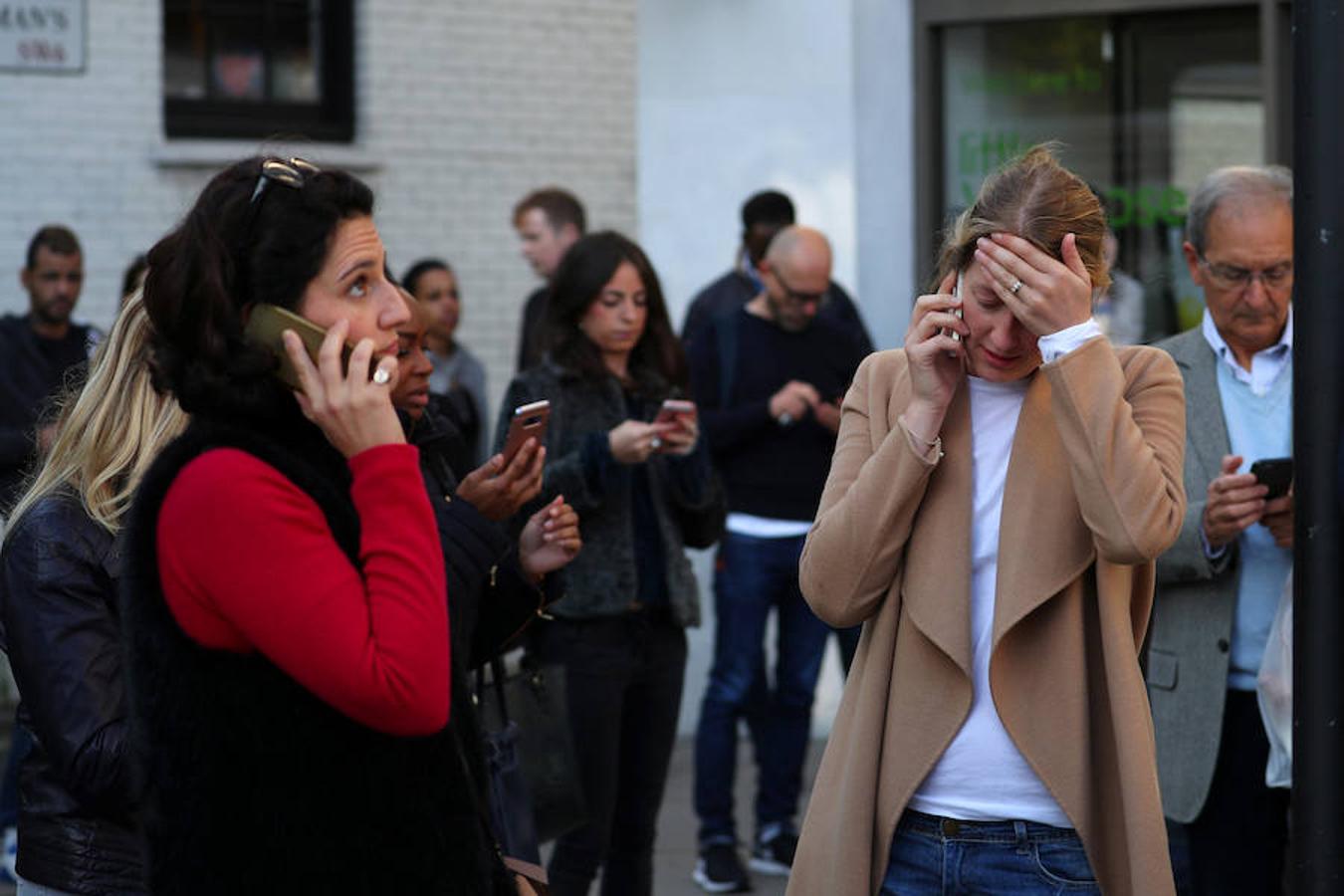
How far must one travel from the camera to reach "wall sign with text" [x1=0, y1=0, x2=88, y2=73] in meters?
8.97

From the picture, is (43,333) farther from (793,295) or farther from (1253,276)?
(1253,276)

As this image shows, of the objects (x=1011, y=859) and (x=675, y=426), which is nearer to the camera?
(x=1011, y=859)

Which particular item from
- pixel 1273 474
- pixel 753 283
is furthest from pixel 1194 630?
pixel 753 283

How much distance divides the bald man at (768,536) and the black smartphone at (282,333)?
14.8 ft

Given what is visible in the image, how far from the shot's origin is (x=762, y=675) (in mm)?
7125

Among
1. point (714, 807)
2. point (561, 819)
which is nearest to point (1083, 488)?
point (561, 819)

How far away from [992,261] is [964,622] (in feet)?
1.77

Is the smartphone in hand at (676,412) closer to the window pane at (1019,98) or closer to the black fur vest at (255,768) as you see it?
the black fur vest at (255,768)

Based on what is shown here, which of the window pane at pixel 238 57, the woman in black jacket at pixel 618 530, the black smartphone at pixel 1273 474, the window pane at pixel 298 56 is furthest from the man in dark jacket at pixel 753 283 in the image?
the black smartphone at pixel 1273 474

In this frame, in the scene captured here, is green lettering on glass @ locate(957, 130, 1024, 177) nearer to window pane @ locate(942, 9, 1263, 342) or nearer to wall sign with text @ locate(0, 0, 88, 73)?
window pane @ locate(942, 9, 1263, 342)

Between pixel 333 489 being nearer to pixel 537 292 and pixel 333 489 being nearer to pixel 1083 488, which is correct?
pixel 1083 488

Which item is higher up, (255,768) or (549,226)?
(549,226)

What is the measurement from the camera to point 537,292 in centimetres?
831

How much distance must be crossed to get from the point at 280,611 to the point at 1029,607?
1.16 metres
